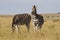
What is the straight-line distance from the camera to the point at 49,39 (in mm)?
12781

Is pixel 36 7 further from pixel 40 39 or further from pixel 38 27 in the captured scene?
pixel 40 39

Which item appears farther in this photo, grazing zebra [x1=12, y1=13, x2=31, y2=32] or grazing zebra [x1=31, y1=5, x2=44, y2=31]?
grazing zebra [x1=31, y1=5, x2=44, y2=31]

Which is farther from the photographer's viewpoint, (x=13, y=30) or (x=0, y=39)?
(x=13, y=30)

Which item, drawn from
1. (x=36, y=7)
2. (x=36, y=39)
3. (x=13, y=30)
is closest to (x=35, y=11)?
(x=36, y=7)

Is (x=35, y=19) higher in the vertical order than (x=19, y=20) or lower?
higher

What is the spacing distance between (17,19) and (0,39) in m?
5.07

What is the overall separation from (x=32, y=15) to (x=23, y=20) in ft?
2.65

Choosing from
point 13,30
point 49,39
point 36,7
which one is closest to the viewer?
point 49,39

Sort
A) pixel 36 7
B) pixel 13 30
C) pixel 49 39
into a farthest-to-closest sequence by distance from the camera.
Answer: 1. pixel 36 7
2. pixel 13 30
3. pixel 49 39

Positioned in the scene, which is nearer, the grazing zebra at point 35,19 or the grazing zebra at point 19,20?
the grazing zebra at point 19,20

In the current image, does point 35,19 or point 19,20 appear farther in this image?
point 19,20

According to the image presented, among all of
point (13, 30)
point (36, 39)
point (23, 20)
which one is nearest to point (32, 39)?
point (36, 39)

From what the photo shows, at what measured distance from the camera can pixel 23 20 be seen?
18469 mm

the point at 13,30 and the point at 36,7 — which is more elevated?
the point at 36,7
